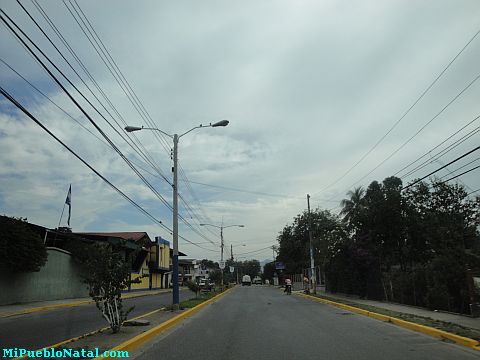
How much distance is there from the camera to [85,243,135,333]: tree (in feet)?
38.4

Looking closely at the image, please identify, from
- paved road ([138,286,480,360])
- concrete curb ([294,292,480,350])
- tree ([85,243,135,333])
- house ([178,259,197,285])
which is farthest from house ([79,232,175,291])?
tree ([85,243,135,333])

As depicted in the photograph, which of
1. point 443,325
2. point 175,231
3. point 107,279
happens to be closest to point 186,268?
point 175,231

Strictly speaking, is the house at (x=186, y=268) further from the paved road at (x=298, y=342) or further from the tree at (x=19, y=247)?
the paved road at (x=298, y=342)

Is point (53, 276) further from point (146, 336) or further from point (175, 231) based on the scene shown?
point (146, 336)

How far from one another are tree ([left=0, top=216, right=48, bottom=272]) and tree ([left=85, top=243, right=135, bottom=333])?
14445mm

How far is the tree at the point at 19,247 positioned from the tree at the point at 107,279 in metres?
14.4

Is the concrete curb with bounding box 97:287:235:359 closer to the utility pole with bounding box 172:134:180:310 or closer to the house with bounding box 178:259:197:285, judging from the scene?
the utility pole with bounding box 172:134:180:310

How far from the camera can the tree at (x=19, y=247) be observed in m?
23.9

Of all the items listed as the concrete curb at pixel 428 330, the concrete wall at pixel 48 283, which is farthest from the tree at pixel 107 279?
the concrete wall at pixel 48 283

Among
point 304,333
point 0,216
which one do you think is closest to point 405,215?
point 304,333

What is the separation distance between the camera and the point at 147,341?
37.0ft

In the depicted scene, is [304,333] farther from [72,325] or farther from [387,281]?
[387,281]

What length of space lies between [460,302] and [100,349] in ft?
45.9

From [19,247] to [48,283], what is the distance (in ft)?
21.1
